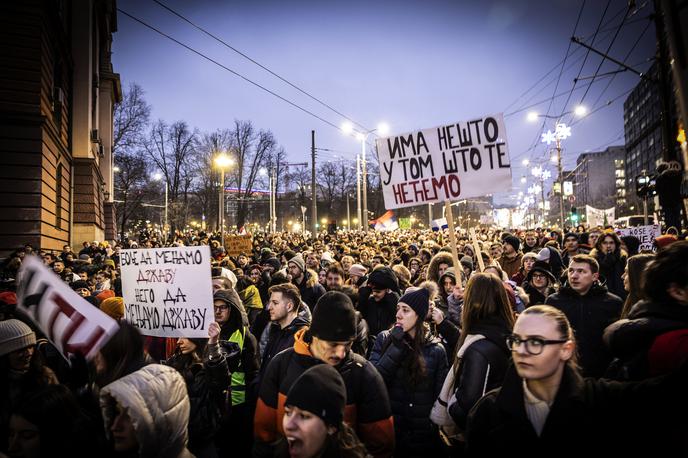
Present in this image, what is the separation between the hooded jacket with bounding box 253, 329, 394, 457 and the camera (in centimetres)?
283

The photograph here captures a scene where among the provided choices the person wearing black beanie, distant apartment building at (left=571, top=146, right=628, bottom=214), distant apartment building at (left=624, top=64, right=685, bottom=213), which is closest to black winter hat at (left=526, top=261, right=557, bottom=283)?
the person wearing black beanie

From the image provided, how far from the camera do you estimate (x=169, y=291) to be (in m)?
4.11

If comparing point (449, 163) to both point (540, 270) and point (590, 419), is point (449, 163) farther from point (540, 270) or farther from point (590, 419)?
point (590, 419)

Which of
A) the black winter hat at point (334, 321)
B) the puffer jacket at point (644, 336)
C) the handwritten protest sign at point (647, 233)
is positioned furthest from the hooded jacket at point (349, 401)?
the handwritten protest sign at point (647, 233)

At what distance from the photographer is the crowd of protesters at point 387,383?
6.93 ft

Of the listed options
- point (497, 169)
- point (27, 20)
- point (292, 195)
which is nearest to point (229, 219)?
point (292, 195)

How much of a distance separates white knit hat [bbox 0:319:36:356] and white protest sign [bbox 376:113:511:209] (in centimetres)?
389

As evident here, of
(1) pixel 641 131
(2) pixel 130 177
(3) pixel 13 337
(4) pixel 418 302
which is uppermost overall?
(1) pixel 641 131

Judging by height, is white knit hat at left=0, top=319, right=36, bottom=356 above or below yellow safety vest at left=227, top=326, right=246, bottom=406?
above

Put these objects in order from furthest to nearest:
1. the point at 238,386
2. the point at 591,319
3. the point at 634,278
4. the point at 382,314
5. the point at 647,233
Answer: the point at 647,233
the point at 382,314
the point at 591,319
the point at 238,386
the point at 634,278

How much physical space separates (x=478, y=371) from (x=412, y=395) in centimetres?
79

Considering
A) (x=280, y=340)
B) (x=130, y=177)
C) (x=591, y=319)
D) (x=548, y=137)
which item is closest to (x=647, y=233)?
(x=591, y=319)

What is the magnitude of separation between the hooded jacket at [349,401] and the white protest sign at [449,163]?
2786mm

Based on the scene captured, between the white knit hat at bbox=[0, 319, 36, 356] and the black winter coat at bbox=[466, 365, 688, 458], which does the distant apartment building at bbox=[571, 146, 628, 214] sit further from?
the white knit hat at bbox=[0, 319, 36, 356]
